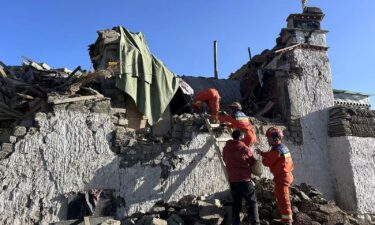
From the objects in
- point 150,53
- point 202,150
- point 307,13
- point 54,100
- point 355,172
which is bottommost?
point 355,172

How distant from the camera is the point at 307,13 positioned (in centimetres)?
1083

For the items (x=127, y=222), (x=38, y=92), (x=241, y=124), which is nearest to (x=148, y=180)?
(x=127, y=222)

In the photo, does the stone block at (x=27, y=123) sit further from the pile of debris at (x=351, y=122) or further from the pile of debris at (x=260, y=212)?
the pile of debris at (x=351, y=122)

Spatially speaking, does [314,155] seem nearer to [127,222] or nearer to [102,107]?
[127,222]

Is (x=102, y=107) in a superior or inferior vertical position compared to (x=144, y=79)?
inferior

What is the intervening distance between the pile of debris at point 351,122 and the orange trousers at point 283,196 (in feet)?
12.6

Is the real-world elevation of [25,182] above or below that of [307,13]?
below

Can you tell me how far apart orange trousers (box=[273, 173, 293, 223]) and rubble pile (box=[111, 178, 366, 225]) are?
34 cm

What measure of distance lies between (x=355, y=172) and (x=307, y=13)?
443 cm

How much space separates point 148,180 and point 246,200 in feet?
7.52

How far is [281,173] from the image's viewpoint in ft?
21.6

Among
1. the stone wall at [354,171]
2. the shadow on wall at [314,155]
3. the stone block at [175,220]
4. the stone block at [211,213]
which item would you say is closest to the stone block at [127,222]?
the stone block at [175,220]

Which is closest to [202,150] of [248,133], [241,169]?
[248,133]

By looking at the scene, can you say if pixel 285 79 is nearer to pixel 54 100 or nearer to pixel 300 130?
pixel 300 130
